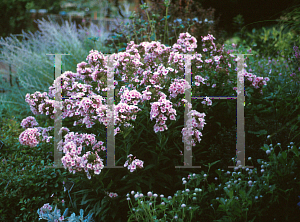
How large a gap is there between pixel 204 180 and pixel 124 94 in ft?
3.34

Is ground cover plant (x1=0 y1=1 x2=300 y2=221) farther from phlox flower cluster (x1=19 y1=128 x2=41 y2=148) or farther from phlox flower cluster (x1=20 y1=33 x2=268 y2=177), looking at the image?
phlox flower cluster (x1=19 y1=128 x2=41 y2=148)

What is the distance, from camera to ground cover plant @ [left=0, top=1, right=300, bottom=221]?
7.61 ft

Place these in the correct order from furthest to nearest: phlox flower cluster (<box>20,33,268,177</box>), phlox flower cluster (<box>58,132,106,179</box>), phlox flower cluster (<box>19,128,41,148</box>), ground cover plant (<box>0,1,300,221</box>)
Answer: phlox flower cluster (<box>19,128,41,148</box>)
phlox flower cluster (<box>20,33,268,177</box>)
phlox flower cluster (<box>58,132,106,179</box>)
ground cover plant (<box>0,1,300,221</box>)

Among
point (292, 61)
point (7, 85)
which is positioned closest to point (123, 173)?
point (292, 61)

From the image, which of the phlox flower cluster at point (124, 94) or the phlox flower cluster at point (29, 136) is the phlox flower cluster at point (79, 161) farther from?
the phlox flower cluster at point (29, 136)

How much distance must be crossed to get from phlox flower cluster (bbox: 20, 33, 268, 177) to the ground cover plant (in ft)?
0.82

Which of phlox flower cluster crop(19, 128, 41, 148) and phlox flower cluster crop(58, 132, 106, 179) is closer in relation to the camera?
phlox flower cluster crop(58, 132, 106, 179)

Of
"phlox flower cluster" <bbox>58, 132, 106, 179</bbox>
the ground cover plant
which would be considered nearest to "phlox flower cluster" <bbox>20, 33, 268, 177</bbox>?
"phlox flower cluster" <bbox>58, 132, 106, 179</bbox>

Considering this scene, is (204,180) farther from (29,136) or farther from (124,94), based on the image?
(29,136)

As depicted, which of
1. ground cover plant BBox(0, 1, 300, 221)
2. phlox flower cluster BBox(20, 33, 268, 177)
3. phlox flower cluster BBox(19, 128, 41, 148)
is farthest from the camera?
phlox flower cluster BBox(19, 128, 41, 148)

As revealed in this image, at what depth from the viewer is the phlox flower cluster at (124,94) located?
2600mm

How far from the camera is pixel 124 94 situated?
2.77 metres

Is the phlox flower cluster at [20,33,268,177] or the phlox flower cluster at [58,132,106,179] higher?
the phlox flower cluster at [20,33,268,177]

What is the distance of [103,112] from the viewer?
265 centimetres
